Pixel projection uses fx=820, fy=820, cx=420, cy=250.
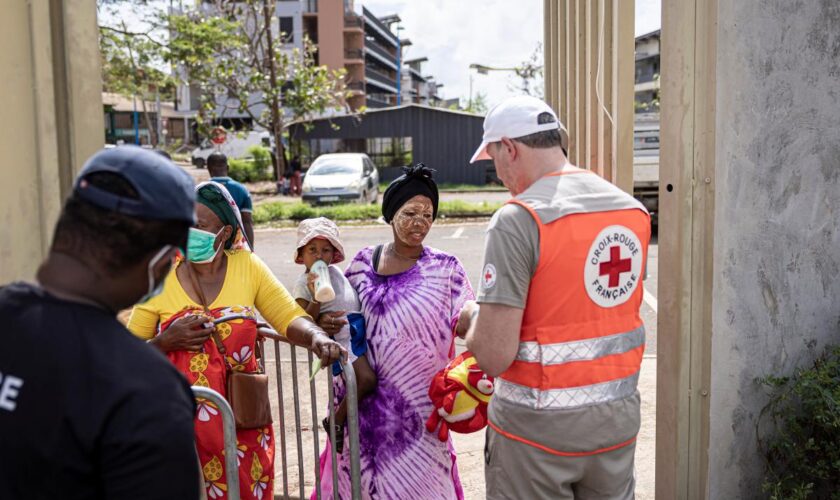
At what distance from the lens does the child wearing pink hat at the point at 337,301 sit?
3.54m

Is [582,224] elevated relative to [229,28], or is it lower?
lower

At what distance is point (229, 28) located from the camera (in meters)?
24.2

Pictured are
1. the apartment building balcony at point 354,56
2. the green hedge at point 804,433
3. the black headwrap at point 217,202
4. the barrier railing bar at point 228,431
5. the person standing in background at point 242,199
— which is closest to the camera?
the barrier railing bar at point 228,431

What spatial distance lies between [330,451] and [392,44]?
92.7m

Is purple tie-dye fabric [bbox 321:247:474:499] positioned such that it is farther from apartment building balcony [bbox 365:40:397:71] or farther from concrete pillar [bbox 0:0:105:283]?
apartment building balcony [bbox 365:40:397:71]

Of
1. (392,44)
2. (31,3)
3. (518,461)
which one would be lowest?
(518,461)

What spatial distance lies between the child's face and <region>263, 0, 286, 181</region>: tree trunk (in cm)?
2772

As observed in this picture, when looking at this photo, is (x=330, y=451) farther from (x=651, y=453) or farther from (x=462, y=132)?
(x=462, y=132)

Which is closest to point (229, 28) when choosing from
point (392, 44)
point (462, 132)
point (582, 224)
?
point (462, 132)

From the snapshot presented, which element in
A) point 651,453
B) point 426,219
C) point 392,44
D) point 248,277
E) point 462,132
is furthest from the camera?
point 392,44

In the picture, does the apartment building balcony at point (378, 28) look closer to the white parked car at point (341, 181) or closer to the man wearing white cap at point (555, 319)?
the white parked car at point (341, 181)

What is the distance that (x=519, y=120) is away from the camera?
2604 mm

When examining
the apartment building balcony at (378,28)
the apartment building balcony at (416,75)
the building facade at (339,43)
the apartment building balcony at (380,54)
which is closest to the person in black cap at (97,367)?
the building facade at (339,43)

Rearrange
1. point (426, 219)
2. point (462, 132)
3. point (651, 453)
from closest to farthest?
point (426, 219), point (651, 453), point (462, 132)
